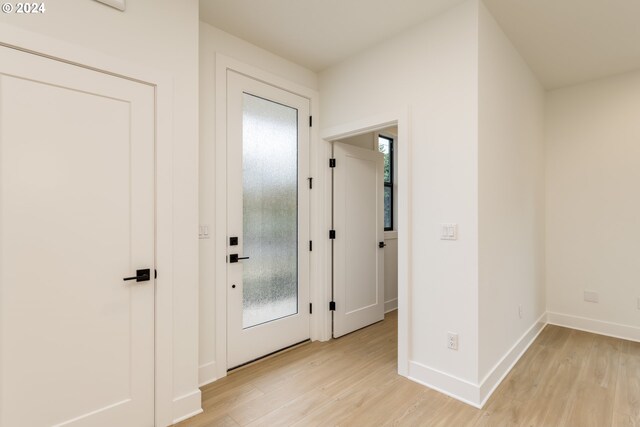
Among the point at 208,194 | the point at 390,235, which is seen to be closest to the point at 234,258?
the point at 208,194

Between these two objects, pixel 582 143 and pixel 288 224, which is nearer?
pixel 288 224

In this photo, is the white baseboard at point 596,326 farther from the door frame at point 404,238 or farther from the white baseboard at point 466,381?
the door frame at point 404,238

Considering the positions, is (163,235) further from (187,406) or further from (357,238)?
(357,238)

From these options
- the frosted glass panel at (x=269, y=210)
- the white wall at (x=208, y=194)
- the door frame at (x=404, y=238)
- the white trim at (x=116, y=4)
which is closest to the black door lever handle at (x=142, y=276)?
the white wall at (x=208, y=194)

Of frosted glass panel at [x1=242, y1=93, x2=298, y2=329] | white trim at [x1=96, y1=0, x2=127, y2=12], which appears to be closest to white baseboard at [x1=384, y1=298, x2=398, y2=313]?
frosted glass panel at [x1=242, y1=93, x2=298, y2=329]

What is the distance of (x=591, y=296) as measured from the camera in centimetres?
362

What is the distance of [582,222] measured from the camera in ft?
12.1

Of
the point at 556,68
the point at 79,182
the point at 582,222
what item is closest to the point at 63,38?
the point at 79,182

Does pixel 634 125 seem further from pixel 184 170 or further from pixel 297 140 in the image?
pixel 184 170

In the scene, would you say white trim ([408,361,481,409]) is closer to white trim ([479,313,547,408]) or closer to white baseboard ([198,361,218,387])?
white trim ([479,313,547,408])

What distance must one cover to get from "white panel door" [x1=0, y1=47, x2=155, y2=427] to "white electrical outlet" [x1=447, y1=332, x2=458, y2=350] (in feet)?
6.80

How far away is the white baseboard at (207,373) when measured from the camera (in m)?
2.43

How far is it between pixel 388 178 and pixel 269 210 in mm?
2432

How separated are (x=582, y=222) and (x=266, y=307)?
380 cm
